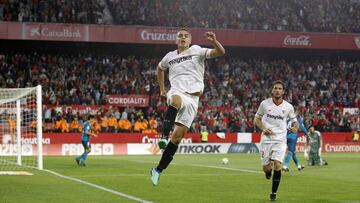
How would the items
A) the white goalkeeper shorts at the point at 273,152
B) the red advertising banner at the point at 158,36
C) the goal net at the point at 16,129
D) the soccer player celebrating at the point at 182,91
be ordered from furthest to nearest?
the red advertising banner at the point at 158,36 → the goal net at the point at 16,129 → the white goalkeeper shorts at the point at 273,152 → the soccer player celebrating at the point at 182,91

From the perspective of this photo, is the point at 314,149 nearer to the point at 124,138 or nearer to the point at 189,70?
the point at 124,138

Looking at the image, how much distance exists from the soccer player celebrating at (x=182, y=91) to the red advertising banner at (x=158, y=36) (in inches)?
1285

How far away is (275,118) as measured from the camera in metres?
14.0

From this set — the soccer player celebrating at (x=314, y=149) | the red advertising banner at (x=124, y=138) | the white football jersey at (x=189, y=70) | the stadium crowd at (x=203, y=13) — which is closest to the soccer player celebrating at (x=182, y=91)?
the white football jersey at (x=189, y=70)

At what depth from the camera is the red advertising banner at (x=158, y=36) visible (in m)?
43.2

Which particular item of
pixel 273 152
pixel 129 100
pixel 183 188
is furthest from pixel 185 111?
pixel 129 100

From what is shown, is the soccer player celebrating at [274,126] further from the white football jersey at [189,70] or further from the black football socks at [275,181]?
the white football jersey at [189,70]

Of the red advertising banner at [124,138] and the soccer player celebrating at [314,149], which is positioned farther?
the red advertising banner at [124,138]

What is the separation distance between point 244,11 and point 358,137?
499 inches

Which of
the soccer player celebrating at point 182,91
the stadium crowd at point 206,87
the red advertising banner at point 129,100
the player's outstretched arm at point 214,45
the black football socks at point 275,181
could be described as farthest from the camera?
the red advertising banner at point 129,100

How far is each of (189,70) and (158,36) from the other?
115ft

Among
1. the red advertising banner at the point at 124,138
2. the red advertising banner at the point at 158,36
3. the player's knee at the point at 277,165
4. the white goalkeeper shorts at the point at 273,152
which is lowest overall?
the player's knee at the point at 277,165

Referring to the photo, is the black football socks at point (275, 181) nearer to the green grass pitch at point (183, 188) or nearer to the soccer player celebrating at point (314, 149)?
the green grass pitch at point (183, 188)

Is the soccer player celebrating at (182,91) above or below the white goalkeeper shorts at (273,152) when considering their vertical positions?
above
